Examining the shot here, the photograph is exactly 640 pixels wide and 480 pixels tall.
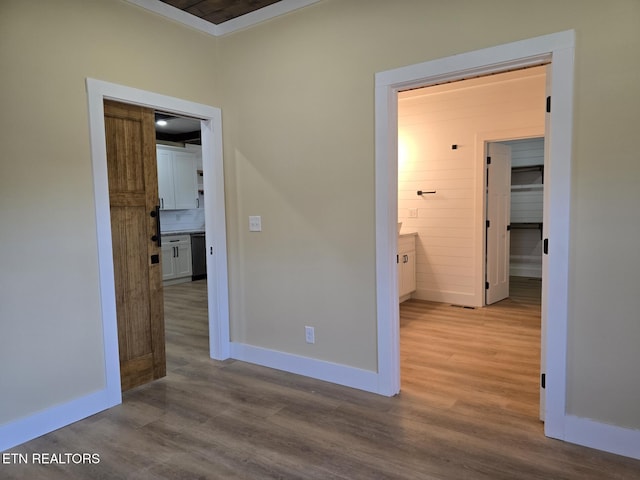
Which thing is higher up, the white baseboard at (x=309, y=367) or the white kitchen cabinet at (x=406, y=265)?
the white kitchen cabinet at (x=406, y=265)

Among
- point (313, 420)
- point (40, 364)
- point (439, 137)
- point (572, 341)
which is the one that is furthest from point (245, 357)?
point (439, 137)

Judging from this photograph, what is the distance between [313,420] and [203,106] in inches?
99.3

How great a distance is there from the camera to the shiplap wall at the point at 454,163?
4.99 metres

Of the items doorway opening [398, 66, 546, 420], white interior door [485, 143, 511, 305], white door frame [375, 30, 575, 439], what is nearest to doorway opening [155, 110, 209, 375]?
doorway opening [398, 66, 546, 420]

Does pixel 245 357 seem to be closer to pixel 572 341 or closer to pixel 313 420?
pixel 313 420

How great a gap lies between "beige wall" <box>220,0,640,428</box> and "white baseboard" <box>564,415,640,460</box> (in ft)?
0.16

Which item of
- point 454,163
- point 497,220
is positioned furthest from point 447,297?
point 454,163

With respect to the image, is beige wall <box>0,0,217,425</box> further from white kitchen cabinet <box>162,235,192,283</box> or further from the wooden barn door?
white kitchen cabinet <box>162,235,192,283</box>

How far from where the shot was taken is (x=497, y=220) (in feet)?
18.1

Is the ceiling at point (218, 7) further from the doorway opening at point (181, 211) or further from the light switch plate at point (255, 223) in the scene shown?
the doorway opening at point (181, 211)

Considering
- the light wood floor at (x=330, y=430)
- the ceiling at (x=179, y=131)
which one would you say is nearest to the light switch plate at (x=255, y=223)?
the light wood floor at (x=330, y=430)

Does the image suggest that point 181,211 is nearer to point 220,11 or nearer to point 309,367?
point 220,11

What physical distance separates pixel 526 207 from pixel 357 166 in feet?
19.0

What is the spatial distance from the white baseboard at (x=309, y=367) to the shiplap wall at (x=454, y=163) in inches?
113
